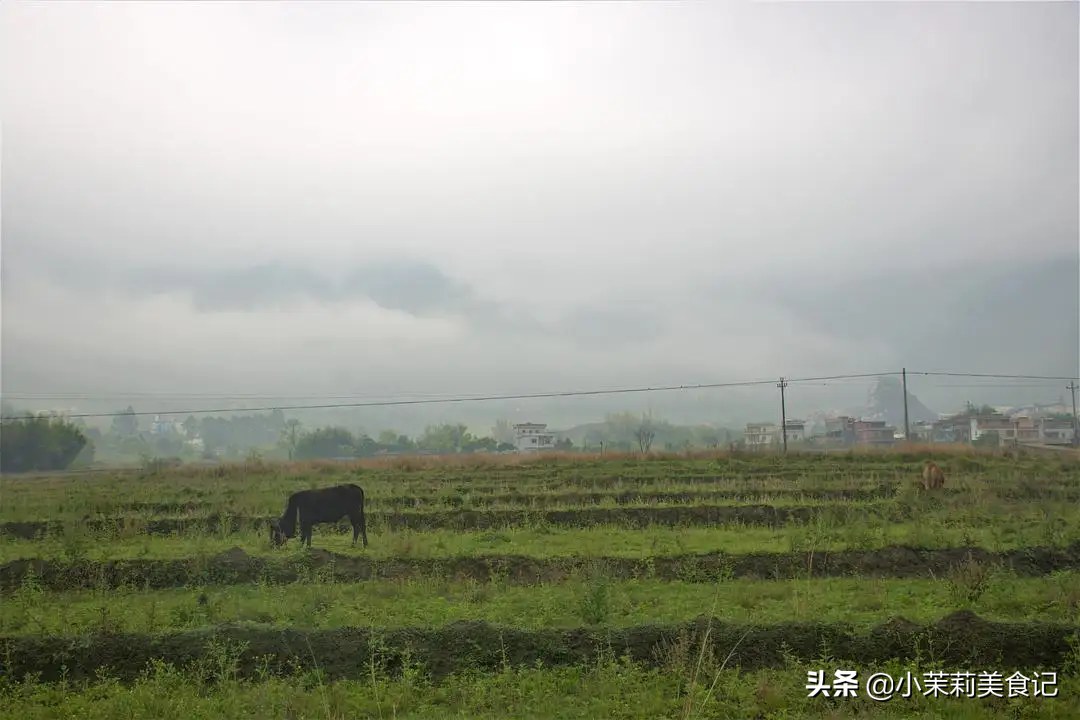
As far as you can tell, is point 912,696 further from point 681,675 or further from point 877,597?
point 877,597

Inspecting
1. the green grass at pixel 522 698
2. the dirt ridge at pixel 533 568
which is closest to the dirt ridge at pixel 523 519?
the dirt ridge at pixel 533 568

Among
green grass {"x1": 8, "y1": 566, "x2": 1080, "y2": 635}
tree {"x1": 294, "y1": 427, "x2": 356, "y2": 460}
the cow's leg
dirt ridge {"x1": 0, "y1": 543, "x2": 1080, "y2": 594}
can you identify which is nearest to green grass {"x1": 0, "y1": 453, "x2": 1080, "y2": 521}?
the cow's leg

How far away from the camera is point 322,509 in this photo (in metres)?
21.1

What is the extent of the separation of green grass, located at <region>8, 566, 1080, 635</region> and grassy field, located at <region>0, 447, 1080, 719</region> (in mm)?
64

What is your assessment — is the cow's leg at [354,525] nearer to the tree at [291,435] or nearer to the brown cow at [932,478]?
the brown cow at [932,478]

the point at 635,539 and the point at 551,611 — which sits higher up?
the point at 551,611

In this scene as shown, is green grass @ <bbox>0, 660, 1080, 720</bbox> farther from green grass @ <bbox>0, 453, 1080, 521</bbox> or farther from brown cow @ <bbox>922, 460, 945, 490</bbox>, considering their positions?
brown cow @ <bbox>922, 460, 945, 490</bbox>

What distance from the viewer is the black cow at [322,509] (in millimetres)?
20844

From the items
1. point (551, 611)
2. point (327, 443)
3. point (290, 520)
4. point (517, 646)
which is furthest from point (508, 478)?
point (327, 443)

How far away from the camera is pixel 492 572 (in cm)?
1541

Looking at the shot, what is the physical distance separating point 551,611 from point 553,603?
43cm

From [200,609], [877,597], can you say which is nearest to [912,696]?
[877,597]

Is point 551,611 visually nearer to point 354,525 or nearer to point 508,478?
point 354,525

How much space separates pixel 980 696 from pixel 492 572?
9.06 metres
